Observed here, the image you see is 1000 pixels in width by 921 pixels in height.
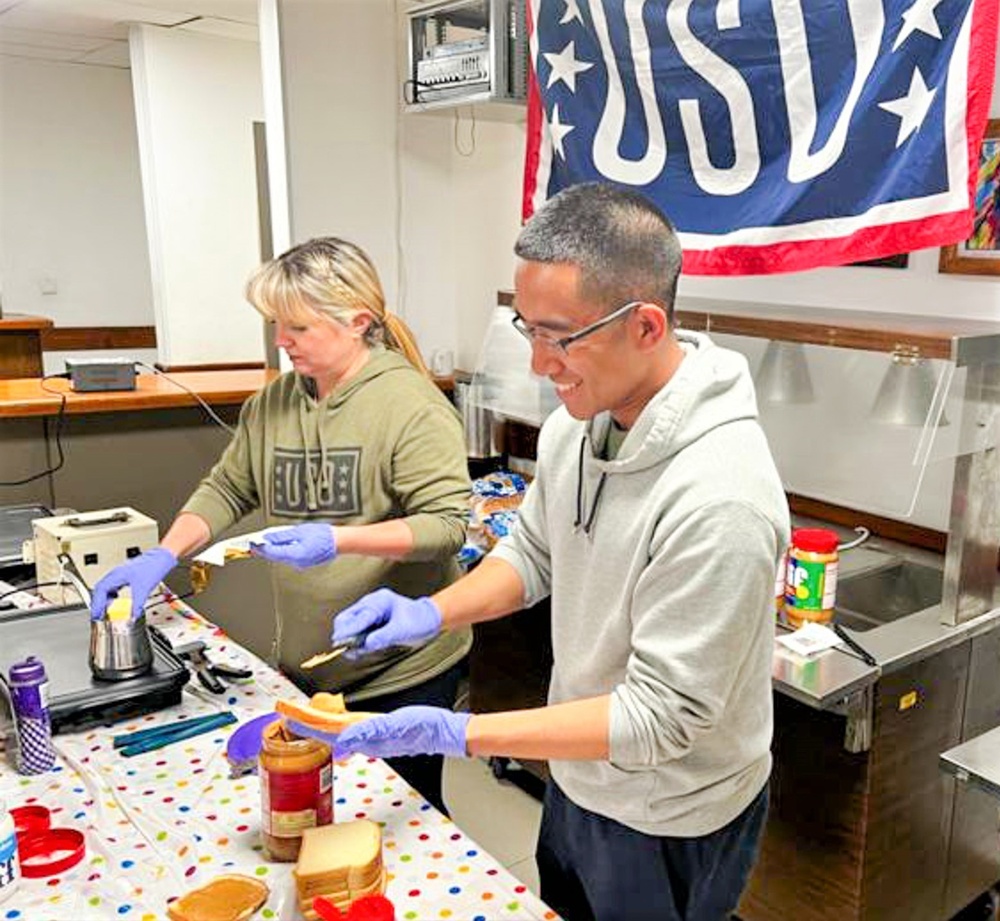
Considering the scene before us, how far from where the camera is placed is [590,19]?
2348 millimetres

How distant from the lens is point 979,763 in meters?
1.54

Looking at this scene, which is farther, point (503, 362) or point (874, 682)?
point (503, 362)

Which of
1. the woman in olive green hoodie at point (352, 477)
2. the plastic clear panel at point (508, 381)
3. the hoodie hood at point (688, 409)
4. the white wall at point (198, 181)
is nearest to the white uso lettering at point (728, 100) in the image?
the plastic clear panel at point (508, 381)

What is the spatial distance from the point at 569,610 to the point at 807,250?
1.15 m

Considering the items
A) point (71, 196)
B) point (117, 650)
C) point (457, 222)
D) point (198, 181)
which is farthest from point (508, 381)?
point (71, 196)

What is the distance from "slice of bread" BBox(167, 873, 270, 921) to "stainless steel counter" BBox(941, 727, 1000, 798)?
1096 millimetres

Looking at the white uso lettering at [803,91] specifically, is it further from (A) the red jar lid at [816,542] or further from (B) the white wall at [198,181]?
(B) the white wall at [198,181]

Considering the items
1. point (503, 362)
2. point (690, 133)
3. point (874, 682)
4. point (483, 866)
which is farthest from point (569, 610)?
point (503, 362)

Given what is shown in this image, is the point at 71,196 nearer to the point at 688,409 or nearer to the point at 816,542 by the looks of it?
the point at 816,542

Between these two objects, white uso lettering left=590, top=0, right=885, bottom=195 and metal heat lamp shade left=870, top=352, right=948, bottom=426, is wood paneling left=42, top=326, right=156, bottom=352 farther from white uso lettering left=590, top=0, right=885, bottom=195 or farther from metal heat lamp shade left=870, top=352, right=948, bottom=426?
metal heat lamp shade left=870, top=352, right=948, bottom=426

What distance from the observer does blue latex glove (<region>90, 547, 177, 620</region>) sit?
154cm

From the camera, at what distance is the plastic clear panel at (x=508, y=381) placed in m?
2.65

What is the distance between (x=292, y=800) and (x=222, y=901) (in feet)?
0.40

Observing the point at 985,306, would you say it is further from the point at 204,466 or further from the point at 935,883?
the point at 204,466
